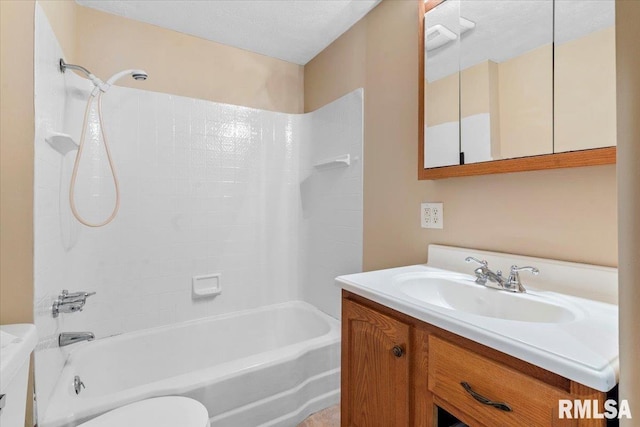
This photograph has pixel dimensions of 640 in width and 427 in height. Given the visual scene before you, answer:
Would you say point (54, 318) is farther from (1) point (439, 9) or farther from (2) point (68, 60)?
(1) point (439, 9)

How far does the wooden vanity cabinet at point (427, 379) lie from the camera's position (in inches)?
24.4

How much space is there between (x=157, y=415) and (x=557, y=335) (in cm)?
126

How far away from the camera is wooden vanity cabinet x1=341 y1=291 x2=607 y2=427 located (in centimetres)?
62

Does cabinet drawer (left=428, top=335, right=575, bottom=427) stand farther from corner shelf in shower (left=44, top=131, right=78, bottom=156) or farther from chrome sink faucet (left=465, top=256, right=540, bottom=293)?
corner shelf in shower (left=44, top=131, right=78, bottom=156)

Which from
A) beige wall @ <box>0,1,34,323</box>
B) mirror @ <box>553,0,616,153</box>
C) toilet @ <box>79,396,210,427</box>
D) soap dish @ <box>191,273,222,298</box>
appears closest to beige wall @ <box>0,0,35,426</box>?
beige wall @ <box>0,1,34,323</box>

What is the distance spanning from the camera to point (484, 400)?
0.71m

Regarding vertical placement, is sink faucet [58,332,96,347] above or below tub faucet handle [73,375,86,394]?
above

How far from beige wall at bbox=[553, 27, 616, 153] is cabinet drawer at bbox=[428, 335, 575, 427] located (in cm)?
75

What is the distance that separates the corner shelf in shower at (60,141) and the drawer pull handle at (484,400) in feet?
5.43

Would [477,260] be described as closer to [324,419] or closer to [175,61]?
[324,419]

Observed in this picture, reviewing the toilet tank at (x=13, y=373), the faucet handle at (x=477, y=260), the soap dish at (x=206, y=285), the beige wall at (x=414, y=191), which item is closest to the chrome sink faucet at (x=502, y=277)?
Result: the faucet handle at (x=477, y=260)

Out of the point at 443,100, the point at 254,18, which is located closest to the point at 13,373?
the point at 443,100

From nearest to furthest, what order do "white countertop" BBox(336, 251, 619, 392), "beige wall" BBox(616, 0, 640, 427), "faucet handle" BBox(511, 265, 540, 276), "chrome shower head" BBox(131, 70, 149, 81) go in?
"beige wall" BBox(616, 0, 640, 427), "white countertop" BBox(336, 251, 619, 392), "faucet handle" BBox(511, 265, 540, 276), "chrome shower head" BBox(131, 70, 149, 81)

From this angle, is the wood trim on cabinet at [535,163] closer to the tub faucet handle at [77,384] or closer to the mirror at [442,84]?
the mirror at [442,84]
